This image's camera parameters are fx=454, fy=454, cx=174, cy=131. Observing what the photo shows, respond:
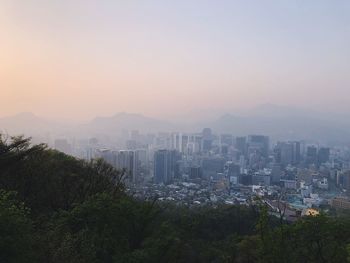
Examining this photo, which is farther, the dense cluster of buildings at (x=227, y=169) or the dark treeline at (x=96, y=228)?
the dense cluster of buildings at (x=227, y=169)

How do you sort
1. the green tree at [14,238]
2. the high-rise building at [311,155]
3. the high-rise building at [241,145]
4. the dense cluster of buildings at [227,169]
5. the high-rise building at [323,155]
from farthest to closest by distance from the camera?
the high-rise building at [241,145] → the high-rise building at [323,155] → the high-rise building at [311,155] → the dense cluster of buildings at [227,169] → the green tree at [14,238]

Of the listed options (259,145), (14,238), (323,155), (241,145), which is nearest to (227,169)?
(241,145)

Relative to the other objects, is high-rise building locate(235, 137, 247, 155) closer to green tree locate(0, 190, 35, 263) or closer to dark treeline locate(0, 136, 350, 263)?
dark treeline locate(0, 136, 350, 263)

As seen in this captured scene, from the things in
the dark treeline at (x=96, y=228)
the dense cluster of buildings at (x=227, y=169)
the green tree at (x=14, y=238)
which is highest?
the green tree at (x=14, y=238)

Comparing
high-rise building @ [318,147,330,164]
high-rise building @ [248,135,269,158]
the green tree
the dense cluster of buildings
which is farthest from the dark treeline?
high-rise building @ [248,135,269,158]

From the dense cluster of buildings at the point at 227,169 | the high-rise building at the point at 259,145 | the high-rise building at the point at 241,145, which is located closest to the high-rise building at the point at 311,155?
the dense cluster of buildings at the point at 227,169

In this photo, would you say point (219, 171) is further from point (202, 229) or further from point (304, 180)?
point (202, 229)

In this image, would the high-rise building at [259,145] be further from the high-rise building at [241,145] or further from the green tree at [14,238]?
the green tree at [14,238]

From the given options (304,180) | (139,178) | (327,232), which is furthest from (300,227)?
(304,180)

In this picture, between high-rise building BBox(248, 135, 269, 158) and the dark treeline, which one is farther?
high-rise building BBox(248, 135, 269, 158)
